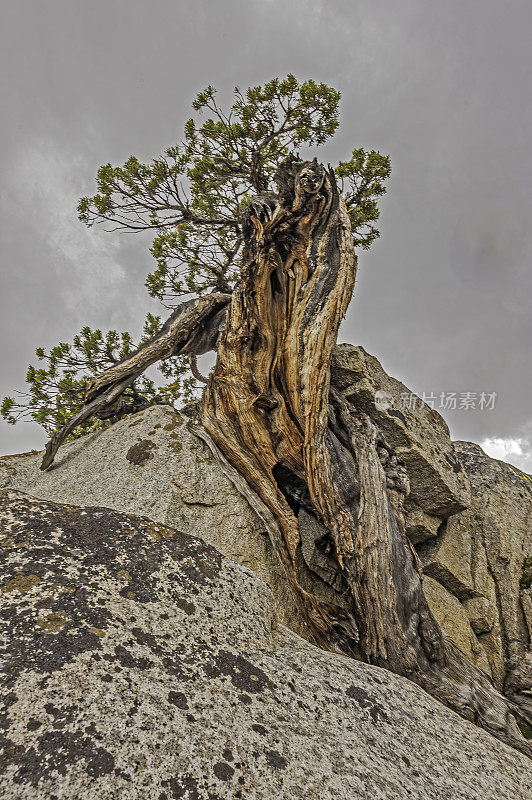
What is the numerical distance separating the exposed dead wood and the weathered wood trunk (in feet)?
5.20

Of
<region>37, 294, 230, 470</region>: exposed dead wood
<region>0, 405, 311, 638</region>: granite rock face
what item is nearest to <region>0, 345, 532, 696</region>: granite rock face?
<region>0, 405, 311, 638</region>: granite rock face

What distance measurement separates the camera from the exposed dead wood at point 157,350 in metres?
10.7

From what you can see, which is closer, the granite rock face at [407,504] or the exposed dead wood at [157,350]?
the granite rock face at [407,504]

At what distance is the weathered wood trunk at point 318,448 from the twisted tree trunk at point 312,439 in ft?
0.09

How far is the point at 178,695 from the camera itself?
3008 millimetres

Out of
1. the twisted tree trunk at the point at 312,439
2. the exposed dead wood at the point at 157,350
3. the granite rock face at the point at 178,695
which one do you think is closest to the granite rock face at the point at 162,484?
the twisted tree trunk at the point at 312,439

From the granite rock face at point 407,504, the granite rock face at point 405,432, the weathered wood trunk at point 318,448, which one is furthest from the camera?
the granite rock face at point 405,432

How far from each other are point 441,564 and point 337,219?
10935 mm

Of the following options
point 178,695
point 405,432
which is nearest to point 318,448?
point 405,432

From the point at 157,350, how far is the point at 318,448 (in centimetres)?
572

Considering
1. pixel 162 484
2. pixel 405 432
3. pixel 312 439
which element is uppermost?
pixel 405 432

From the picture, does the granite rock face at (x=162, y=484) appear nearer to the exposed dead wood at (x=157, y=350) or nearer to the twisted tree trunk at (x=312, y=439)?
the twisted tree trunk at (x=312, y=439)

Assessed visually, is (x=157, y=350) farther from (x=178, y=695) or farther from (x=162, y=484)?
(x=178, y=695)

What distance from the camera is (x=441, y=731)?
4262 millimetres
